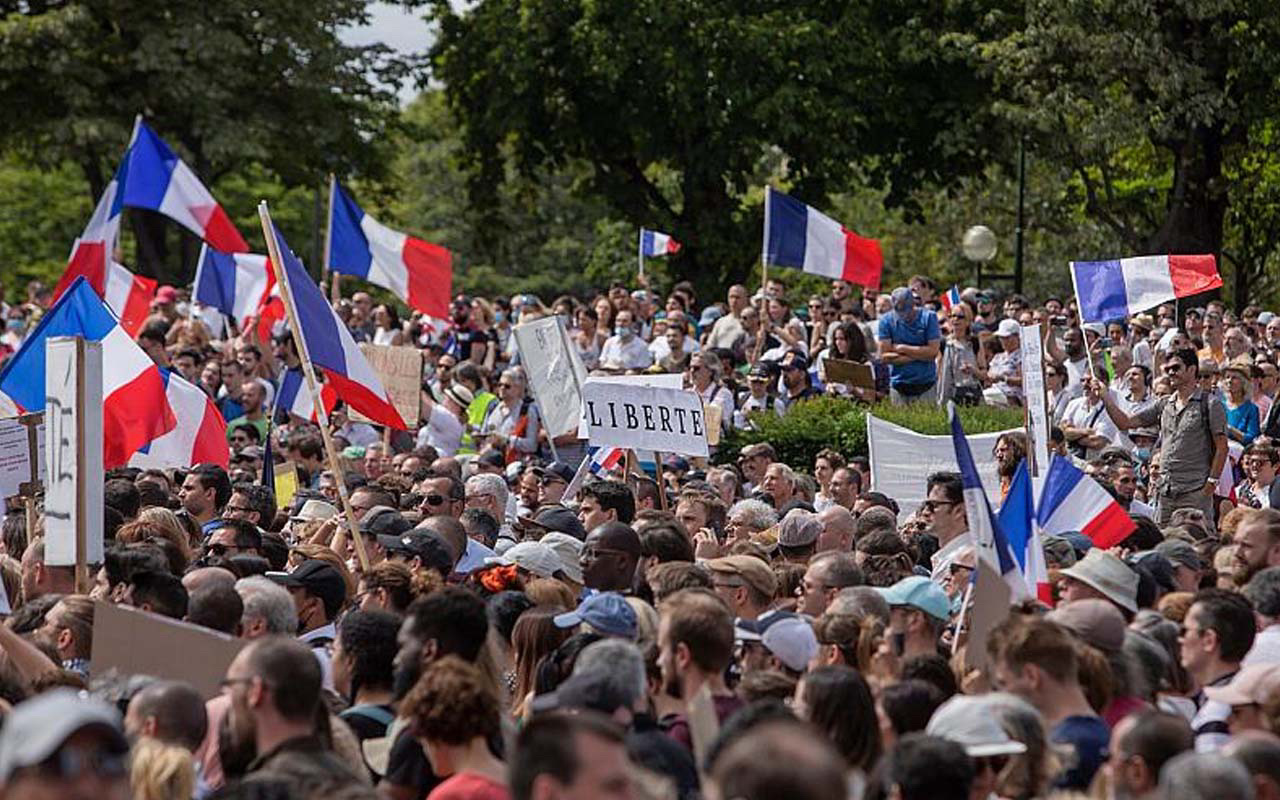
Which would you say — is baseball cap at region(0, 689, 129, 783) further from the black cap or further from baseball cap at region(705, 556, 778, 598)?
the black cap

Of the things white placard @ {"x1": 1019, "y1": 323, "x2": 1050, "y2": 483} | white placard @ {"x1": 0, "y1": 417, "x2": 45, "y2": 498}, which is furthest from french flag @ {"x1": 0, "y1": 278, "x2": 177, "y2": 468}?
white placard @ {"x1": 1019, "y1": 323, "x2": 1050, "y2": 483}

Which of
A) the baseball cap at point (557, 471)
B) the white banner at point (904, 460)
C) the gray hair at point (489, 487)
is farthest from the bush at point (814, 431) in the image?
the gray hair at point (489, 487)

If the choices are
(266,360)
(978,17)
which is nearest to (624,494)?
(266,360)

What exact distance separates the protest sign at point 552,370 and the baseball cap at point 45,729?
10751 millimetres

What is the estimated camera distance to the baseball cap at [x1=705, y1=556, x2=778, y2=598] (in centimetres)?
958

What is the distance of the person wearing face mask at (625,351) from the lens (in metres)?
21.4

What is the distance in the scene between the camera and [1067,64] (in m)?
30.7

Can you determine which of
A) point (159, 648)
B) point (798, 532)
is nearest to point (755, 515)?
point (798, 532)

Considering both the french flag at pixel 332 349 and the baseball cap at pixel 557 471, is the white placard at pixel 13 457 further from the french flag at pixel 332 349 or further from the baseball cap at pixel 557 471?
the baseball cap at pixel 557 471

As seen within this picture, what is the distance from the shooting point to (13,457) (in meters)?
11.8

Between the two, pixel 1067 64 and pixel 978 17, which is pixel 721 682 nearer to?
pixel 1067 64

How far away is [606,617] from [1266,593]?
2709 mm

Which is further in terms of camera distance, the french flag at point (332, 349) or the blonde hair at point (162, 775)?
the french flag at point (332, 349)

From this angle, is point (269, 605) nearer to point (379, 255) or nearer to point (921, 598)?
point (921, 598)
